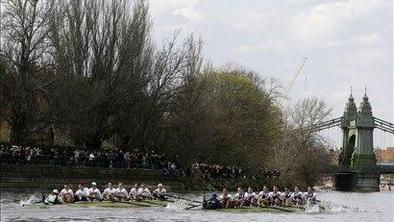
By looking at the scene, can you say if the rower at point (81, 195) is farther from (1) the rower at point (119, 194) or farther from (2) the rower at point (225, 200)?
(2) the rower at point (225, 200)

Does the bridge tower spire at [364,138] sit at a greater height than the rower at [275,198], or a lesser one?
greater

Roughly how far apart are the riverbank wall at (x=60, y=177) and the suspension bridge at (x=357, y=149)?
56.1 meters

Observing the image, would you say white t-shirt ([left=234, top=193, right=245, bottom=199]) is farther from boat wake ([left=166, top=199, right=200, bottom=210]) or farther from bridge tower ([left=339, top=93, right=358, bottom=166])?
bridge tower ([left=339, top=93, right=358, bottom=166])

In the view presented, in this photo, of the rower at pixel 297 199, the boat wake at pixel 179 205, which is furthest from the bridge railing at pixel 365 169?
the boat wake at pixel 179 205

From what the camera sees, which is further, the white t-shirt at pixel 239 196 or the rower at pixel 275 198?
the rower at pixel 275 198

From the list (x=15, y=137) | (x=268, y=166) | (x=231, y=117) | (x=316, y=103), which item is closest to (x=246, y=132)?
(x=231, y=117)

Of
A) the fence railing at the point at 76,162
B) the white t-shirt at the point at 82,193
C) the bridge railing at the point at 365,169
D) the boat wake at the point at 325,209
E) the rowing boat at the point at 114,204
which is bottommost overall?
the rowing boat at the point at 114,204

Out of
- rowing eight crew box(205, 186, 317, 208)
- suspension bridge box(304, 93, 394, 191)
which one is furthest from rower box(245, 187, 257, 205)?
suspension bridge box(304, 93, 394, 191)

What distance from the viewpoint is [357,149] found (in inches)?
4781

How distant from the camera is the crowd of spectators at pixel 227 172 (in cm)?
6694

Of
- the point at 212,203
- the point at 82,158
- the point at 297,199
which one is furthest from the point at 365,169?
the point at 212,203

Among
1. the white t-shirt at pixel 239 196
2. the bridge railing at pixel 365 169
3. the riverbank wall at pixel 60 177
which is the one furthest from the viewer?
the bridge railing at pixel 365 169

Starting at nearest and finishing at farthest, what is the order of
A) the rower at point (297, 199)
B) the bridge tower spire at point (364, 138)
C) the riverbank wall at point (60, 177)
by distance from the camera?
the rower at point (297, 199), the riverbank wall at point (60, 177), the bridge tower spire at point (364, 138)

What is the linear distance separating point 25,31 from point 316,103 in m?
70.5
